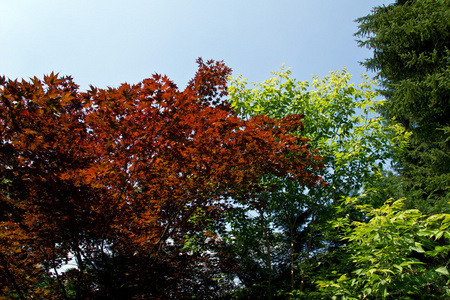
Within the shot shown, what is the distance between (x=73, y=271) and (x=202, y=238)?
2.32m

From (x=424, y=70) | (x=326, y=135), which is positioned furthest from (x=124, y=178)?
(x=424, y=70)

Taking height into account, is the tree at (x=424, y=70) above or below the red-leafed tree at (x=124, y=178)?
above

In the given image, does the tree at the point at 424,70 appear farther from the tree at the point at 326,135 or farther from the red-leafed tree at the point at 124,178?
the red-leafed tree at the point at 124,178

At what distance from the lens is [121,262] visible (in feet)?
14.0

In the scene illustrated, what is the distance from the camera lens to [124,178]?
11.6 ft

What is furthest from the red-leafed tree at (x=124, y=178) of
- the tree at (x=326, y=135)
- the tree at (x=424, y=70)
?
the tree at (x=424, y=70)

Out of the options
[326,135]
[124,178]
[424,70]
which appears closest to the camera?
[124,178]

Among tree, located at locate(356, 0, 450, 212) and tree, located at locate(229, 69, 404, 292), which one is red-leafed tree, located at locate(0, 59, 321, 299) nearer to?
tree, located at locate(229, 69, 404, 292)

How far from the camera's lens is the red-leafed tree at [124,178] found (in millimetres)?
3439

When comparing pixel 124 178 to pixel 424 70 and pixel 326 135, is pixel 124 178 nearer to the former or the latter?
pixel 326 135

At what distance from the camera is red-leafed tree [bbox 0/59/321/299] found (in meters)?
3.44

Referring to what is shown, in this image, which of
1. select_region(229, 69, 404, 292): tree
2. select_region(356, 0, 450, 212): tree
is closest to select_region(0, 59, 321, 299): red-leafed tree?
select_region(229, 69, 404, 292): tree

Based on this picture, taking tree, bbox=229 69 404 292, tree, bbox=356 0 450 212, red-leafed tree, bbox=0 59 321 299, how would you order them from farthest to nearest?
tree, bbox=356 0 450 212 → tree, bbox=229 69 404 292 → red-leafed tree, bbox=0 59 321 299

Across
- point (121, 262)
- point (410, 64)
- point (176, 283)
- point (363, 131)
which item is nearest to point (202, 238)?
point (176, 283)
